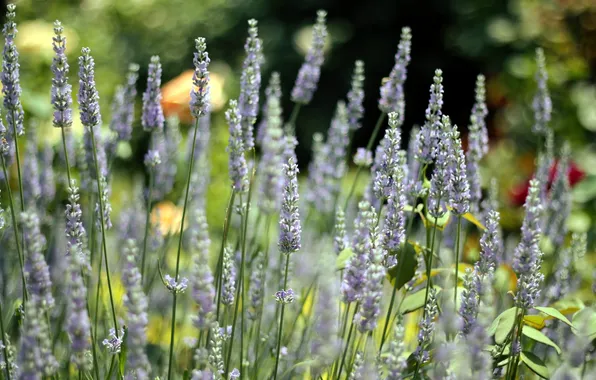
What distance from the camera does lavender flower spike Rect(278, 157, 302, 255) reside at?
5.04 ft

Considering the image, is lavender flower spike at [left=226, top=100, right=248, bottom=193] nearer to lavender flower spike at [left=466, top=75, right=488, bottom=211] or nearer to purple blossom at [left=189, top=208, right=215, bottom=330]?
purple blossom at [left=189, top=208, right=215, bottom=330]

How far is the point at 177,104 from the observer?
398 cm

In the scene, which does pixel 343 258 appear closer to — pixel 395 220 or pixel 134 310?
pixel 395 220

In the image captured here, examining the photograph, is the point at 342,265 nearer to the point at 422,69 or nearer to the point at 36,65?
the point at 36,65

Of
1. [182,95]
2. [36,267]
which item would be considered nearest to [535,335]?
[36,267]

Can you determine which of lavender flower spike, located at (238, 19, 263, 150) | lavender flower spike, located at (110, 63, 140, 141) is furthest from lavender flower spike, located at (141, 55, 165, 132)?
lavender flower spike, located at (110, 63, 140, 141)

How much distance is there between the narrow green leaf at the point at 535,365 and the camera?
1.59m

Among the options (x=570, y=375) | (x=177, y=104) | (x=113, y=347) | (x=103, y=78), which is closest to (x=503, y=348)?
(x=570, y=375)

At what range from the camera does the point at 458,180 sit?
5.35 feet

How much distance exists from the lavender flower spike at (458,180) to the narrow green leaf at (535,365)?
34 centimetres

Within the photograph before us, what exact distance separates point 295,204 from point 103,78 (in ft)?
16.8

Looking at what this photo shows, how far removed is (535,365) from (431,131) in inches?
23.3

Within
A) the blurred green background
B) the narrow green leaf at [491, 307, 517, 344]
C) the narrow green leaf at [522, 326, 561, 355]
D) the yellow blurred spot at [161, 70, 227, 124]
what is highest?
the blurred green background

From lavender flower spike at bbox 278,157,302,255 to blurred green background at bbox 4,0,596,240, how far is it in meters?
3.62
